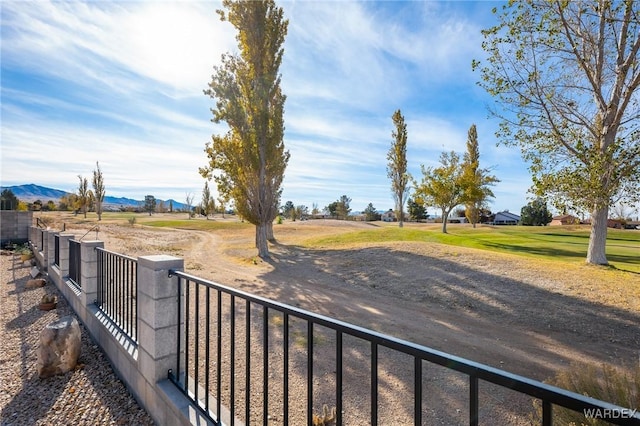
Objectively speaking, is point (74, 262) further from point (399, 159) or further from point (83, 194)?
point (83, 194)

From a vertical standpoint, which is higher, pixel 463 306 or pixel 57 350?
pixel 57 350

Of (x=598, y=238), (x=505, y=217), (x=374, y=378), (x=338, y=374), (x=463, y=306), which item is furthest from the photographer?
(x=505, y=217)

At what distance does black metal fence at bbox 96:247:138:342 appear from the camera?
14.1 feet

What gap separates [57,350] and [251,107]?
11.1 m

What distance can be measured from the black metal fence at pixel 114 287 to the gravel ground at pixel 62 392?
55cm

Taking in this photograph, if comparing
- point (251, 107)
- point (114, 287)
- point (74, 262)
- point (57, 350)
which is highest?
point (251, 107)

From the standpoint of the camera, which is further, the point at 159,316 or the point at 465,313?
the point at 465,313

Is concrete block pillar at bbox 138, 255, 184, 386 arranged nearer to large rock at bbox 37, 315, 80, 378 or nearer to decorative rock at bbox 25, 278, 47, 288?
large rock at bbox 37, 315, 80, 378

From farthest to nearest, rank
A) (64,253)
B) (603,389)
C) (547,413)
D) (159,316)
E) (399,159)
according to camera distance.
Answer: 1. (399,159)
2. (64,253)
3. (159,316)
4. (603,389)
5. (547,413)

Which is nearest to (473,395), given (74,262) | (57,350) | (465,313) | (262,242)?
(57,350)

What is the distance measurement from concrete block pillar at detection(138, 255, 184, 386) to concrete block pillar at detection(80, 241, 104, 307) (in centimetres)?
297

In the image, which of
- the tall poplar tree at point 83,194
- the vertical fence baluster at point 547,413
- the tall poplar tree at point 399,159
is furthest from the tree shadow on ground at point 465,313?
the tall poplar tree at point 83,194

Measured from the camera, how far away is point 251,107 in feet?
43.1

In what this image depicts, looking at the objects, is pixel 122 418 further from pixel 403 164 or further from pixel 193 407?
pixel 403 164
